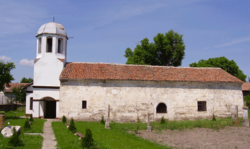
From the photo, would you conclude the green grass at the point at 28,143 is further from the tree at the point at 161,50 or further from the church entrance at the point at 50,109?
the tree at the point at 161,50

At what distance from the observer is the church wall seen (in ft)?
64.6

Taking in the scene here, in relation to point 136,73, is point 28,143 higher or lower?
lower

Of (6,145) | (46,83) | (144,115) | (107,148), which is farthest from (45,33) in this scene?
(107,148)

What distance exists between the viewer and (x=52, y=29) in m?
21.6

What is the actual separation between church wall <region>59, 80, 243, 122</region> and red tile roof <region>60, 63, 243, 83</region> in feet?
1.65

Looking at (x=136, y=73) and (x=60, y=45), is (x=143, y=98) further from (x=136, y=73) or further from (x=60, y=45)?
(x=60, y=45)

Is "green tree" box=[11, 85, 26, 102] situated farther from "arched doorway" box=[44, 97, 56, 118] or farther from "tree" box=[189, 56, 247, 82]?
"tree" box=[189, 56, 247, 82]

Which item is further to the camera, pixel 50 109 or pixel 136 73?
pixel 50 109

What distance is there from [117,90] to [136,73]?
2889 mm

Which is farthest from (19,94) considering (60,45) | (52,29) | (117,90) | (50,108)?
(117,90)

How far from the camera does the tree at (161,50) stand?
36.1m

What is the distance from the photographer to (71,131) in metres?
13.5

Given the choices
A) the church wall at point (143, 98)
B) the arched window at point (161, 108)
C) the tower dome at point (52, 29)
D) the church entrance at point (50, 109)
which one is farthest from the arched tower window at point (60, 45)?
the arched window at point (161, 108)

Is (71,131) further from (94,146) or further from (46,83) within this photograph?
(46,83)
